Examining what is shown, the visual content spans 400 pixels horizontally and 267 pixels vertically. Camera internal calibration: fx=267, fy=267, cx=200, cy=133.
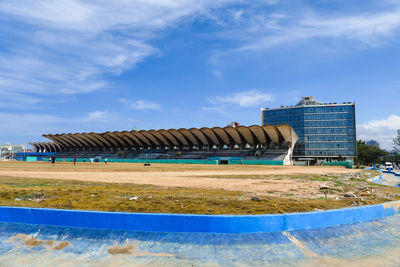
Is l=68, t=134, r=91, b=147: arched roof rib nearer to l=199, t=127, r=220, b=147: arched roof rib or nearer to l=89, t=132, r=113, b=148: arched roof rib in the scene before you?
l=89, t=132, r=113, b=148: arched roof rib

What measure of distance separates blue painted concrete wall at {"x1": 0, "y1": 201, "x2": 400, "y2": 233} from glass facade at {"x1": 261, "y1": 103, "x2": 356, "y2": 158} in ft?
391

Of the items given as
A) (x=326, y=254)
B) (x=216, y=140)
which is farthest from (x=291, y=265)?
(x=216, y=140)

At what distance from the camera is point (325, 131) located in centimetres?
11862

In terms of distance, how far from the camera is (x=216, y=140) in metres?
99.1

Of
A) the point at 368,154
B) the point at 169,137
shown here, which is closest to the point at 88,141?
the point at 169,137

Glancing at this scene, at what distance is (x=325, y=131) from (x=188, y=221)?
12428 centimetres

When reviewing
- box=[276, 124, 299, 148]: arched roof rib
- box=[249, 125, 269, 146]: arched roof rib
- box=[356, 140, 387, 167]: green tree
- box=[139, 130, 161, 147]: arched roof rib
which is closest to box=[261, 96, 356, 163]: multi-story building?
box=[356, 140, 387, 167]: green tree

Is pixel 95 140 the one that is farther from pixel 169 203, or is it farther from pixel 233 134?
pixel 169 203

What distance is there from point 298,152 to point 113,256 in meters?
125

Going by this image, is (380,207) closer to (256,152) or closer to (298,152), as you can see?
(256,152)

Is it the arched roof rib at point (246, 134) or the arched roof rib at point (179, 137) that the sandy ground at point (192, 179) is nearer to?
the arched roof rib at point (246, 134)

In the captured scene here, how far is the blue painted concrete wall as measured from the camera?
7.70 m

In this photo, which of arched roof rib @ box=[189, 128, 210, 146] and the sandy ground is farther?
arched roof rib @ box=[189, 128, 210, 146]

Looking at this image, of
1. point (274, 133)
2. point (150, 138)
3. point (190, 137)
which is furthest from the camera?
point (150, 138)
